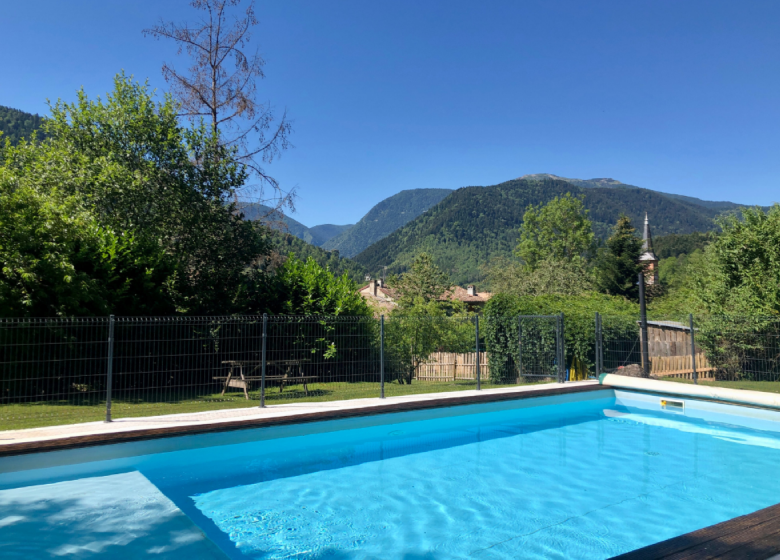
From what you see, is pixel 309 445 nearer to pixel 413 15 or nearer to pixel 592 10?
pixel 413 15

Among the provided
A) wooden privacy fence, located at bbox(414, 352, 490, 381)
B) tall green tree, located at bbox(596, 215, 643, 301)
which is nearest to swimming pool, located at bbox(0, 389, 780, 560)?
wooden privacy fence, located at bbox(414, 352, 490, 381)

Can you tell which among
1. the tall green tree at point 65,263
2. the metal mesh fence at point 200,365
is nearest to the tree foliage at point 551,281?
the metal mesh fence at point 200,365

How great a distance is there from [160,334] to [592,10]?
1923 centimetres

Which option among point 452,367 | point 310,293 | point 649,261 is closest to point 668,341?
point 452,367

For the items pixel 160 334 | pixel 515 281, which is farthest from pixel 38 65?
pixel 515 281

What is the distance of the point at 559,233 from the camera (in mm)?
51688

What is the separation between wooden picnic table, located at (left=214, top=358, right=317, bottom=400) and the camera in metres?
9.84

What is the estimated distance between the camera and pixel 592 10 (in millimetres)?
18250

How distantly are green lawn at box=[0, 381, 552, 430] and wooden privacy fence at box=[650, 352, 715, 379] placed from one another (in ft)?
22.1

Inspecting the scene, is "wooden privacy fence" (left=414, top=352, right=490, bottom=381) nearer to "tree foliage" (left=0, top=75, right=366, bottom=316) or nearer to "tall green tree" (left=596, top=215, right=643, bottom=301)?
"tree foliage" (left=0, top=75, right=366, bottom=316)

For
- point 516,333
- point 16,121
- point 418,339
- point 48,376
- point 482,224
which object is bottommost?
point 48,376

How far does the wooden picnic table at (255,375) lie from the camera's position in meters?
9.84

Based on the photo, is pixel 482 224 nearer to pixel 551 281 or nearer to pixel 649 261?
pixel 649 261

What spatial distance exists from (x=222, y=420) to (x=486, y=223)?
116305 millimetres
